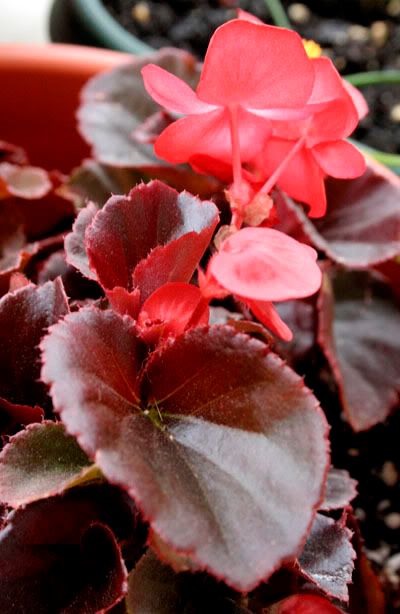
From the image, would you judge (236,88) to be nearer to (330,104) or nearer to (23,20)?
(330,104)

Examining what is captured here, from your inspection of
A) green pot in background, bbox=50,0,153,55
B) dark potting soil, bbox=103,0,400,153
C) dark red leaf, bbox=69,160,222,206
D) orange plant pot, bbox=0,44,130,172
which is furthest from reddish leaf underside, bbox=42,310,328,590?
dark potting soil, bbox=103,0,400,153

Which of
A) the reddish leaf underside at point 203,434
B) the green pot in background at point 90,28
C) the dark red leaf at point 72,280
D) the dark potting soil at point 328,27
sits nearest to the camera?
the reddish leaf underside at point 203,434

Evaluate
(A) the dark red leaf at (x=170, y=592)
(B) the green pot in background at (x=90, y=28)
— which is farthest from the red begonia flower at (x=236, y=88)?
(B) the green pot in background at (x=90, y=28)

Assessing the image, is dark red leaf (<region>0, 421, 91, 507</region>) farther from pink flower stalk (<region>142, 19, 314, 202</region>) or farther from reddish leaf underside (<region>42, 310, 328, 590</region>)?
pink flower stalk (<region>142, 19, 314, 202</region>)

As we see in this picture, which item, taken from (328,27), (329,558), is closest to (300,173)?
(329,558)

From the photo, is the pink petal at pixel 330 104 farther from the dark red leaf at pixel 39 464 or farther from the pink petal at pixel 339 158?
the dark red leaf at pixel 39 464

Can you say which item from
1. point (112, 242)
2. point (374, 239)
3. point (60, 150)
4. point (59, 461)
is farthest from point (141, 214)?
point (60, 150)

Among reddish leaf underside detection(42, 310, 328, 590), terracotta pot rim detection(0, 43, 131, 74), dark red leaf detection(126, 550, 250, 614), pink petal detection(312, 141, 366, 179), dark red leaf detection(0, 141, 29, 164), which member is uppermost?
pink petal detection(312, 141, 366, 179)
